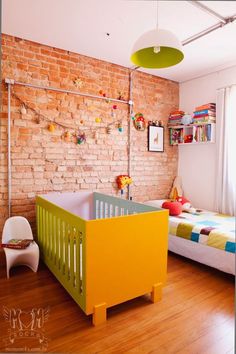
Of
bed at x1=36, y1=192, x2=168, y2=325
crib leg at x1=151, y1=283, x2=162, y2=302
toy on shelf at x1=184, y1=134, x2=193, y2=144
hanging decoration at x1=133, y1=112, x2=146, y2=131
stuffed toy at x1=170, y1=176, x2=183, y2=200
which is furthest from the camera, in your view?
stuffed toy at x1=170, y1=176, x2=183, y2=200

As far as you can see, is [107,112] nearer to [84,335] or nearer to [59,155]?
[59,155]

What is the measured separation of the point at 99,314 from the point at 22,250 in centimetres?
106

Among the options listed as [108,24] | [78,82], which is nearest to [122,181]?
[78,82]

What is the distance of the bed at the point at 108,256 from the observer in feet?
5.18

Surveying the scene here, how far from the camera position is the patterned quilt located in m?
2.22

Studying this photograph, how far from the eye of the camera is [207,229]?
2395 millimetres

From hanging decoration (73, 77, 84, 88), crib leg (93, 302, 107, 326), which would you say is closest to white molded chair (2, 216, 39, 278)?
crib leg (93, 302, 107, 326)

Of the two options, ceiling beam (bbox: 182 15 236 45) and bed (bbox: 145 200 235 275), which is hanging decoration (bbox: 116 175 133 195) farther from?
ceiling beam (bbox: 182 15 236 45)

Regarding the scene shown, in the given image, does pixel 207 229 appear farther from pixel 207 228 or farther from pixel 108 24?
pixel 108 24

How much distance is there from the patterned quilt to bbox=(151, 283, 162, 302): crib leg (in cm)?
74

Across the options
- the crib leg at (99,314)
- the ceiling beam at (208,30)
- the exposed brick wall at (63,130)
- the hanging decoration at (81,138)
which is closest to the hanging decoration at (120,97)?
the exposed brick wall at (63,130)

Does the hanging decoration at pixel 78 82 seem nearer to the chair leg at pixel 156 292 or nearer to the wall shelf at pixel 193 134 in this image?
the wall shelf at pixel 193 134

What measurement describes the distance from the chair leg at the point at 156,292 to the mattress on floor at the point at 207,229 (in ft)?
2.40

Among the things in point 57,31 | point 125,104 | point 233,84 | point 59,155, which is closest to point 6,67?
point 57,31
